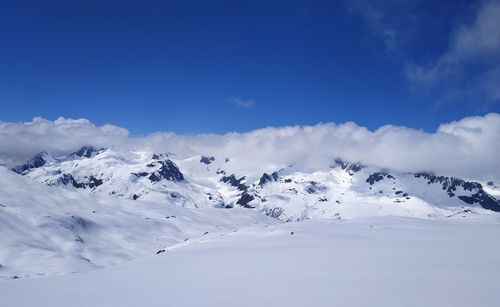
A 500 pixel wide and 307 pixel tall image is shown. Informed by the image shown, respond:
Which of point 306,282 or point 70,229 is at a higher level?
point 306,282

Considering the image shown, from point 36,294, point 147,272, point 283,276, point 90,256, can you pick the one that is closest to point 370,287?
point 283,276

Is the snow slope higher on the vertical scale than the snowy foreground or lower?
lower

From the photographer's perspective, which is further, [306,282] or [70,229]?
[70,229]

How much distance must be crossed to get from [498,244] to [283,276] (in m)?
12.1

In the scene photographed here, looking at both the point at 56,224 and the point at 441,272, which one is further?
the point at 56,224

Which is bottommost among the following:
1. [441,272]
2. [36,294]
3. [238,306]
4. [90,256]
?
[90,256]

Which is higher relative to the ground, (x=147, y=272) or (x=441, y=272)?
(x=441, y=272)

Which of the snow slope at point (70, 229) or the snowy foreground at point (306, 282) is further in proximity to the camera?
the snow slope at point (70, 229)

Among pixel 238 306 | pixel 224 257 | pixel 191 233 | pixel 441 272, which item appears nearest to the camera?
pixel 238 306

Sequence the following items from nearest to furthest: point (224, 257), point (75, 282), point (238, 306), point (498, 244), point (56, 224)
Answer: point (238, 306) → point (75, 282) → point (498, 244) → point (224, 257) → point (56, 224)

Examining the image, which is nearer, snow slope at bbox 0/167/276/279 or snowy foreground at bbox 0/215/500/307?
snowy foreground at bbox 0/215/500/307

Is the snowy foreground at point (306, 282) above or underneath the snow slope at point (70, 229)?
above

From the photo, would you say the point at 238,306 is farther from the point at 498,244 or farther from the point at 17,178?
the point at 17,178

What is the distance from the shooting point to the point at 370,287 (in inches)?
510
